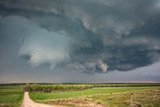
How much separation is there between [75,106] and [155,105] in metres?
16.0

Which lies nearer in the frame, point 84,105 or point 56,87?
point 84,105

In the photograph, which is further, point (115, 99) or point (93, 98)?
point (93, 98)

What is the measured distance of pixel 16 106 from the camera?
64.5 metres

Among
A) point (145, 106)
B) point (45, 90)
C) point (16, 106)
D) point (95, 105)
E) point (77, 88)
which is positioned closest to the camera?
point (145, 106)

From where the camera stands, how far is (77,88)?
539ft

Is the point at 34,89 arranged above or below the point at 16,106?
above

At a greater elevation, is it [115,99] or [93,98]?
[93,98]

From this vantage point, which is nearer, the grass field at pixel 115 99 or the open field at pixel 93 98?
the grass field at pixel 115 99

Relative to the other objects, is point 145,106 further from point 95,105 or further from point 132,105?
point 95,105

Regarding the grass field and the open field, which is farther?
the open field

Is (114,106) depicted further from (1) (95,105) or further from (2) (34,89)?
(2) (34,89)

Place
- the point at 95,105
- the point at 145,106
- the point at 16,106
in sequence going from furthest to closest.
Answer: the point at 16,106, the point at 95,105, the point at 145,106

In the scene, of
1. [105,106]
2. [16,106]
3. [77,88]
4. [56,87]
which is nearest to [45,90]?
[56,87]

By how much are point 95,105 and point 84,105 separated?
97.6 inches
